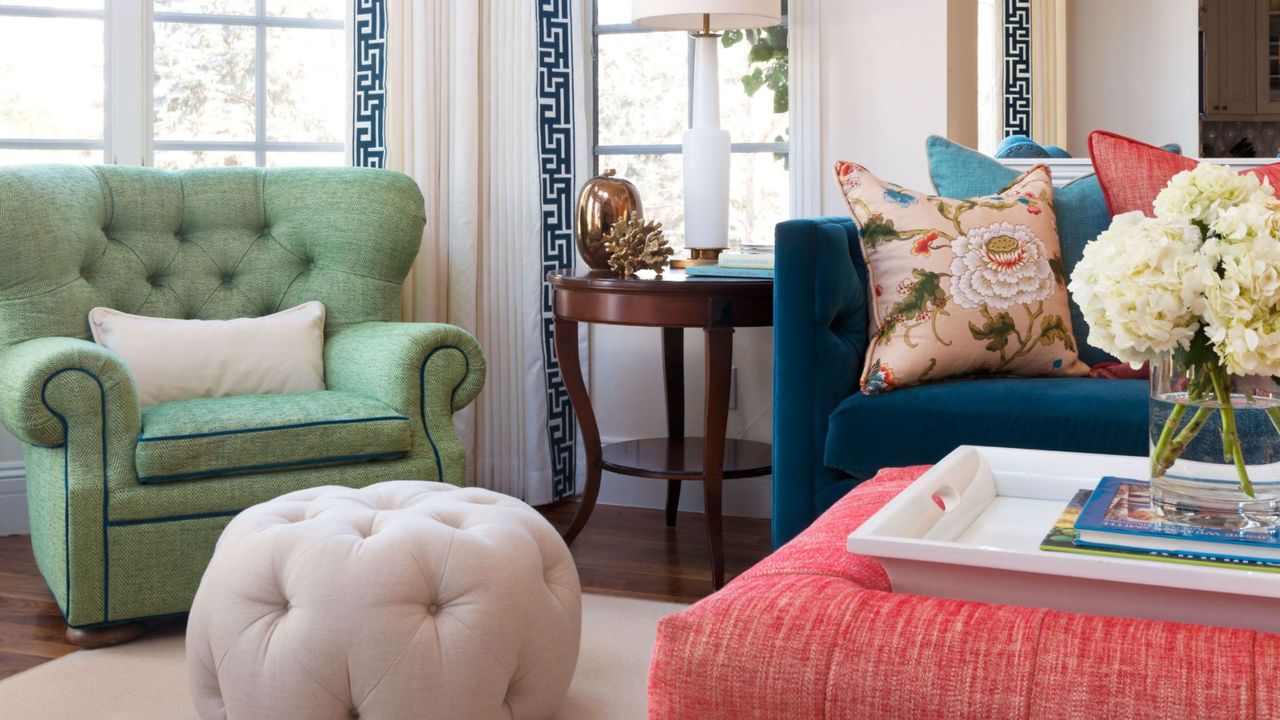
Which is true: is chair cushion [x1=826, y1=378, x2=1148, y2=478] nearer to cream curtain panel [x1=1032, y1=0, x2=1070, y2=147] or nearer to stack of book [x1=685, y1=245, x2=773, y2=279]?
stack of book [x1=685, y1=245, x2=773, y2=279]

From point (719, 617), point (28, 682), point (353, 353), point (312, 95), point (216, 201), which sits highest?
point (312, 95)

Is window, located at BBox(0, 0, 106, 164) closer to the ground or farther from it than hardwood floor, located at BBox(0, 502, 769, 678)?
farther from it

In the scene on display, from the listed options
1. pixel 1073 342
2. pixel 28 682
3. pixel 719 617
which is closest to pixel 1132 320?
pixel 719 617

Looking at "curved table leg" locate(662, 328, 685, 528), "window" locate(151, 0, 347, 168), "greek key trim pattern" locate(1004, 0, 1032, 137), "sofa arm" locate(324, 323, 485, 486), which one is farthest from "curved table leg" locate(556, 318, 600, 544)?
"greek key trim pattern" locate(1004, 0, 1032, 137)

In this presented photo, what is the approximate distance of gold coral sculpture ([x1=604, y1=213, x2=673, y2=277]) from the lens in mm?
2945

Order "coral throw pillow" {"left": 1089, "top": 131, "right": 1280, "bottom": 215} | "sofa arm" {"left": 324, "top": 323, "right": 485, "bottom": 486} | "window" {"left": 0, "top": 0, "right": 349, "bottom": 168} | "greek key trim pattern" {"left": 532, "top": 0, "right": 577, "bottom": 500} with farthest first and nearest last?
1. "greek key trim pattern" {"left": 532, "top": 0, "right": 577, "bottom": 500}
2. "window" {"left": 0, "top": 0, "right": 349, "bottom": 168}
3. "sofa arm" {"left": 324, "top": 323, "right": 485, "bottom": 486}
4. "coral throw pillow" {"left": 1089, "top": 131, "right": 1280, "bottom": 215}

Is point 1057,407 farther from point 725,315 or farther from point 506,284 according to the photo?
point 506,284

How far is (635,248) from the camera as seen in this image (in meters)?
2.95

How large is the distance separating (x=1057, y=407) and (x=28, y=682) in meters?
1.86

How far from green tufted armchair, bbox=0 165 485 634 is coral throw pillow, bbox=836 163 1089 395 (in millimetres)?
926

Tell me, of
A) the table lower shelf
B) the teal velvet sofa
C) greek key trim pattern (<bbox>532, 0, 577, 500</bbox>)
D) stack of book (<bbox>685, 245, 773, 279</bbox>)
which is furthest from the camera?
greek key trim pattern (<bbox>532, 0, 577, 500</bbox>)

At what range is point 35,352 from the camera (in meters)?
2.37

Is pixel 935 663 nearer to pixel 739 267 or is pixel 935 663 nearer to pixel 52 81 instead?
pixel 739 267

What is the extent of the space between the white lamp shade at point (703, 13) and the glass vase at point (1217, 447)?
6.49 feet
